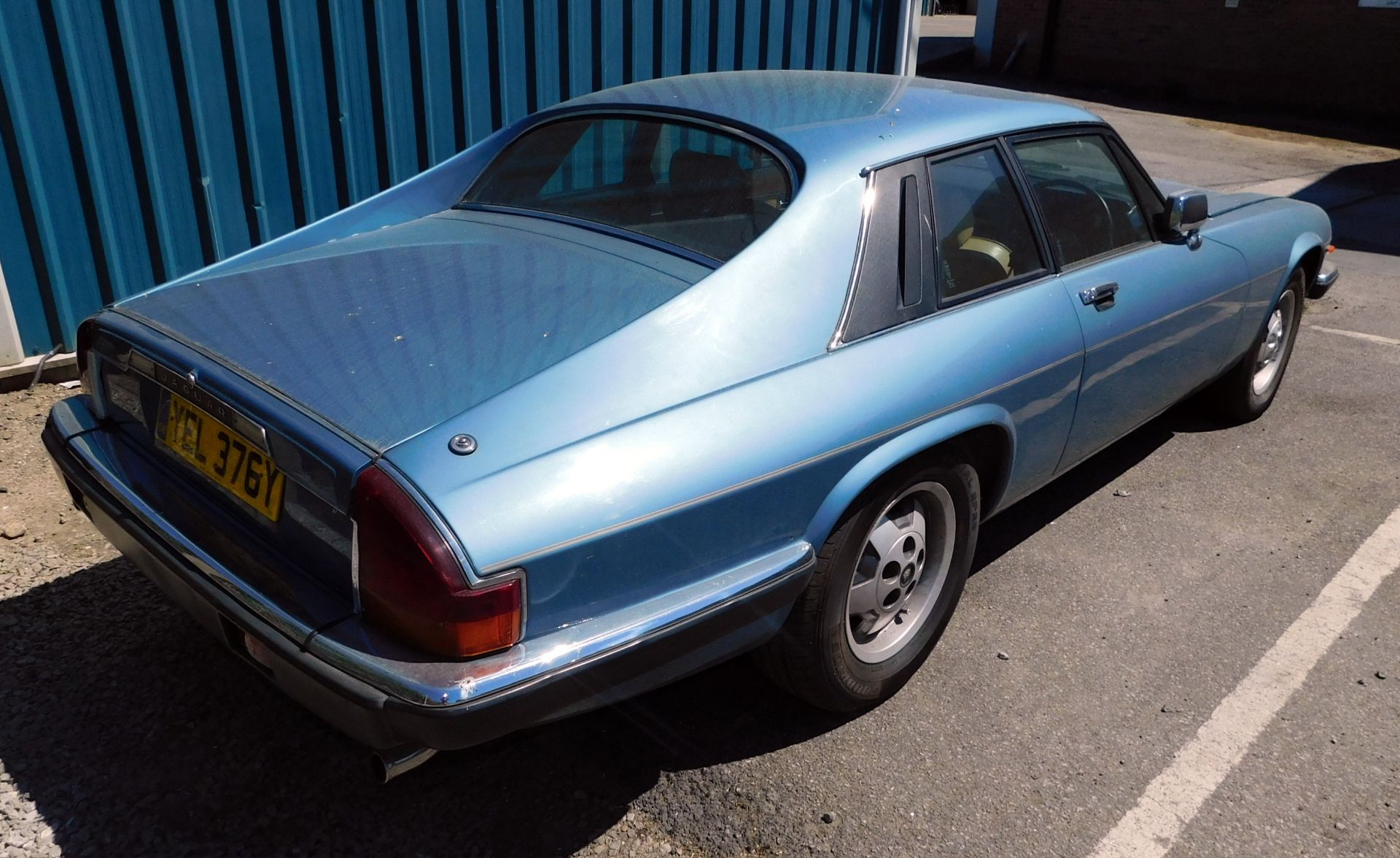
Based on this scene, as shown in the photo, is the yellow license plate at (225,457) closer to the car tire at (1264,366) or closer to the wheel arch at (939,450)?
the wheel arch at (939,450)

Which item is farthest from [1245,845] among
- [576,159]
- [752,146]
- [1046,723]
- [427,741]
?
[576,159]

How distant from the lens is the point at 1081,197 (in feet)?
11.4

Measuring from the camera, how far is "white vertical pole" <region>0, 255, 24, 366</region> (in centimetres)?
441

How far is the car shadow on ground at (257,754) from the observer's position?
2422 millimetres

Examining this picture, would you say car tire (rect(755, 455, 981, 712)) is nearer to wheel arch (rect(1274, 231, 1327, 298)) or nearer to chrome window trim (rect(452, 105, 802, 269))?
chrome window trim (rect(452, 105, 802, 269))

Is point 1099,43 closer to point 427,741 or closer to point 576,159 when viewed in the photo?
point 576,159

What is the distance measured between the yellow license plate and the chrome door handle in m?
2.35

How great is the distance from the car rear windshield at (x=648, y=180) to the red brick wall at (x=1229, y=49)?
1570 centimetres

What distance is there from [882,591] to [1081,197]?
62.2 inches

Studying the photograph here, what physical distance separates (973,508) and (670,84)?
1.67 m

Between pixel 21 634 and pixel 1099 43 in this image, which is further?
pixel 1099 43

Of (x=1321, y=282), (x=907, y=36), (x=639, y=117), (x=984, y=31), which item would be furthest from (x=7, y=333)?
(x=984, y=31)

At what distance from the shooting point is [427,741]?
6.42 feet

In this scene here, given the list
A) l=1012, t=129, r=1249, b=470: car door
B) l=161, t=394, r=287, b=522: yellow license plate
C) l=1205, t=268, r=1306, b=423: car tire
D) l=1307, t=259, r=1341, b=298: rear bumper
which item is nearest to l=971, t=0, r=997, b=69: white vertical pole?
l=1307, t=259, r=1341, b=298: rear bumper
